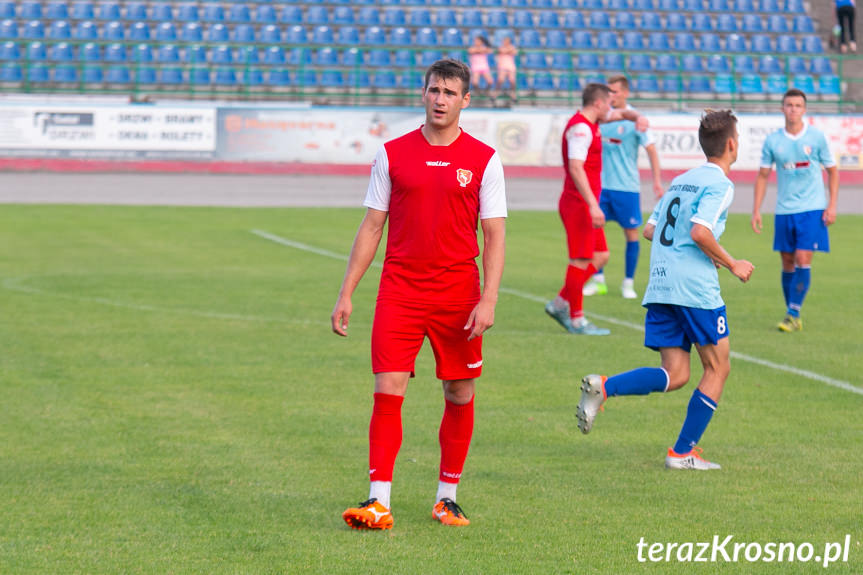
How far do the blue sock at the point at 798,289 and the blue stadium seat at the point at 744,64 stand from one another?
26453 mm

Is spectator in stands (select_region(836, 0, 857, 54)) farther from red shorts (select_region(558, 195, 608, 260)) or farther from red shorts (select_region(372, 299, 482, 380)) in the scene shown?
red shorts (select_region(372, 299, 482, 380))

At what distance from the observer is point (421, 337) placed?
17.8 feet

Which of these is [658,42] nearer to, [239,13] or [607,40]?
[607,40]

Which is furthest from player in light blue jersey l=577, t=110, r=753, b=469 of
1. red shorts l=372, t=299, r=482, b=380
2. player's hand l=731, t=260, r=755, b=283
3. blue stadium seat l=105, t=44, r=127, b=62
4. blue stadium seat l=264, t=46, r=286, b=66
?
blue stadium seat l=105, t=44, r=127, b=62

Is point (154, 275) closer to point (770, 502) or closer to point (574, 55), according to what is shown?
point (770, 502)

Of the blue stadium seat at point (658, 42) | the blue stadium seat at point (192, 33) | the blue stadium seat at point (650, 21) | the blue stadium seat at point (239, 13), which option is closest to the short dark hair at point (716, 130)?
the blue stadium seat at point (192, 33)

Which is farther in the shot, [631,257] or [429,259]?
[631,257]

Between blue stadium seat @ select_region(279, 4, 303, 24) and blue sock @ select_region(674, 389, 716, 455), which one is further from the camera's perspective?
blue stadium seat @ select_region(279, 4, 303, 24)

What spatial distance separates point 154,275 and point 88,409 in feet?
22.4

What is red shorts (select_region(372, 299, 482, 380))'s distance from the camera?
5.41 metres

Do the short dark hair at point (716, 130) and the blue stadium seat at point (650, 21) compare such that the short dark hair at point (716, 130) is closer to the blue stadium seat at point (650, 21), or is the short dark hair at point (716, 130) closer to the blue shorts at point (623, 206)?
the blue shorts at point (623, 206)

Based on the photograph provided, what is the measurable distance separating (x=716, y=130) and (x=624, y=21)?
3287cm

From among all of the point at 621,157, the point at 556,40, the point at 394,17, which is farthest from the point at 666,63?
the point at 621,157

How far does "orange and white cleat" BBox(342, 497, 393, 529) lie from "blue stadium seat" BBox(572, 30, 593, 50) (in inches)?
1292
